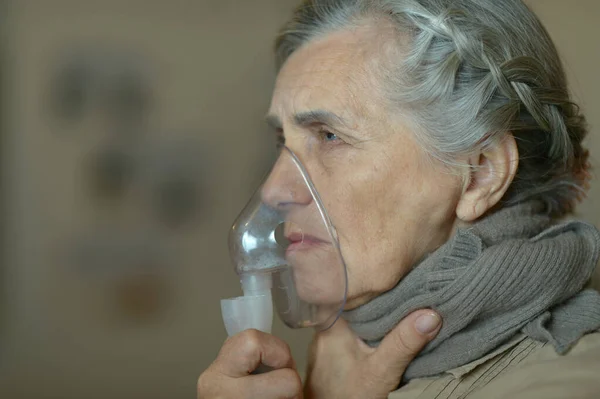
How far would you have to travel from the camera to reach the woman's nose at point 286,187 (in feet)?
3.62

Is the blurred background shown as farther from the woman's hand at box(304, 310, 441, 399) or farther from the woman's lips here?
the woman's lips

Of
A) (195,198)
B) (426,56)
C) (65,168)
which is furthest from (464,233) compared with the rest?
(65,168)

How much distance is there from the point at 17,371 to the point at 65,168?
63cm

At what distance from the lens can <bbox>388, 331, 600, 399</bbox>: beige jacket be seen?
3.00 feet

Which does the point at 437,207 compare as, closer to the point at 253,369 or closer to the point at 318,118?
the point at 318,118

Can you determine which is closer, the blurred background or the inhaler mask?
the inhaler mask

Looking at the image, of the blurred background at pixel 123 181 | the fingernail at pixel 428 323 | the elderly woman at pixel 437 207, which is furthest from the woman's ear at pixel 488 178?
the blurred background at pixel 123 181

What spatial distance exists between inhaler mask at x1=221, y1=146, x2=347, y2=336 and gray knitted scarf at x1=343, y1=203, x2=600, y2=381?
0.34ft

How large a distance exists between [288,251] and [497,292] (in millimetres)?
332

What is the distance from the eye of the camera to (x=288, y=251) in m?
1.10

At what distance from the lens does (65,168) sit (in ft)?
6.86

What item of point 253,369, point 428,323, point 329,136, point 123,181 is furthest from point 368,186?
point 123,181

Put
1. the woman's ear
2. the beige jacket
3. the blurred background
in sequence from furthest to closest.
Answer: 1. the blurred background
2. the woman's ear
3. the beige jacket

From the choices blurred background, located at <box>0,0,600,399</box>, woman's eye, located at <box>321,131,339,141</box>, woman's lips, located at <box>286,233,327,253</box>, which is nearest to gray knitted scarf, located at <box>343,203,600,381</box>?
woman's lips, located at <box>286,233,327,253</box>
